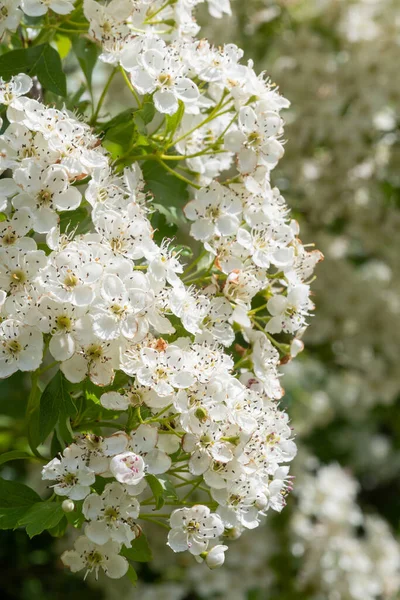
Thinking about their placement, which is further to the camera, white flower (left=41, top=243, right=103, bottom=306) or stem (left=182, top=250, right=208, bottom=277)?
stem (left=182, top=250, right=208, bottom=277)

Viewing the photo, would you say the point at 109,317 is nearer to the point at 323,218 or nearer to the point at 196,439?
the point at 196,439

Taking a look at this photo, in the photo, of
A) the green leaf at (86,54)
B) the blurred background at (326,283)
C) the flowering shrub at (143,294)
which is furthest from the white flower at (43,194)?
the blurred background at (326,283)

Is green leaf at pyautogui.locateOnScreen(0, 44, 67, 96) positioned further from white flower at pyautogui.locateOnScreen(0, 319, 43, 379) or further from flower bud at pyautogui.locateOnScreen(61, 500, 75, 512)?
flower bud at pyautogui.locateOnScreen(61, 500, 75, 512)

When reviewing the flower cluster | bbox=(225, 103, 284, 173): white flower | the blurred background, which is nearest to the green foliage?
bbox=(225, 103, 284, 173): white flower

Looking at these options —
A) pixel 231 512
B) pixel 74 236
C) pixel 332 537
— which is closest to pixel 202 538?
pixel 231 512

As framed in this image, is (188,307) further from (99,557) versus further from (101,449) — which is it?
(99,557)

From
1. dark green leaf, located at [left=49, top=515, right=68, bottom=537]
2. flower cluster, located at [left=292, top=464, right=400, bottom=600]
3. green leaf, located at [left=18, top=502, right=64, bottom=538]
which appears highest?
green leaf, located at [left=18, top=502, right=64, bottom=538]
